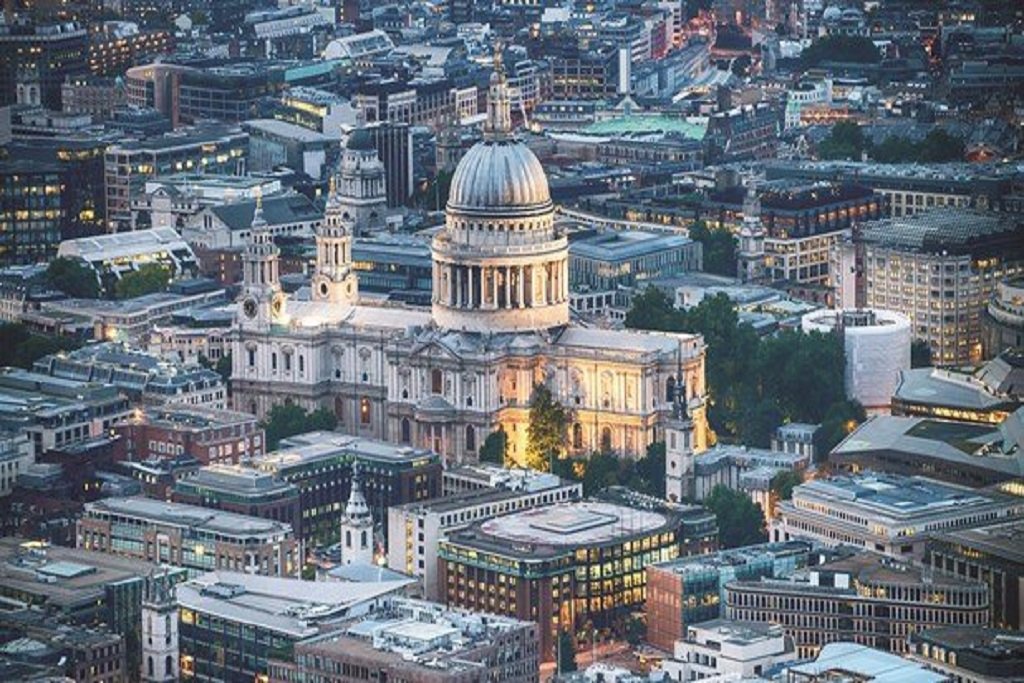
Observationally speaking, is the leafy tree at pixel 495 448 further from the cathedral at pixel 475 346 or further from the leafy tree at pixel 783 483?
the leafy tree at pixel 783 483

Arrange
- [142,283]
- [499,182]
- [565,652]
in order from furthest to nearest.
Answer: [142,283]
[499,182]
[565,652]

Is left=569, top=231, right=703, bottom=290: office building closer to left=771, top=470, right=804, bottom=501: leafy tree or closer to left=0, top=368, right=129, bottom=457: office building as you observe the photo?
left=0, top=368, right=129, bottom=457: office building

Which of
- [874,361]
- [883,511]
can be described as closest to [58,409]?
[874,361]

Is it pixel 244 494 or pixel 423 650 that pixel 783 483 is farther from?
pixel 423 650

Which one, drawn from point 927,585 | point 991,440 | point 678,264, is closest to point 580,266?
point 678,264

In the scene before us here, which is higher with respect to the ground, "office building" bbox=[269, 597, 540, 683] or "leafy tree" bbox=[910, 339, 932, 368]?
"leafy tree" bbox=[910, 339, 932, 368]

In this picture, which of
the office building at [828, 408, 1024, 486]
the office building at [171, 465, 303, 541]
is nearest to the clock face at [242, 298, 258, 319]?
the office building at [171, 465, 303, 541]
